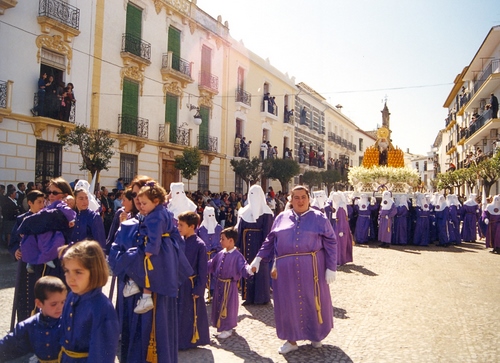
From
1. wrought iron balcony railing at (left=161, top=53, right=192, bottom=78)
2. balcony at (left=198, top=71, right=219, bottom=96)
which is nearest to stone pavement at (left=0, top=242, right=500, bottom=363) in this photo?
wrought iron balcony railing at (left=161, top=53, right=192, bottom=78)

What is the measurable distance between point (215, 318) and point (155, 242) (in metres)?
2.32

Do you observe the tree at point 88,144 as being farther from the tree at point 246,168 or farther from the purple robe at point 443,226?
the purple robe at point 443,226

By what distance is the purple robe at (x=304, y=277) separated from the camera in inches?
183

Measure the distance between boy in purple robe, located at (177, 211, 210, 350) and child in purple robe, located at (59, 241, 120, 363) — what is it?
1968mm

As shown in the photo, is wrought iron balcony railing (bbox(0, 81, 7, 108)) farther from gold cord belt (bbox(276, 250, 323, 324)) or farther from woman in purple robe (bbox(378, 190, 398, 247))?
woman in purple robe (bbox(378, 190, 398, 247))

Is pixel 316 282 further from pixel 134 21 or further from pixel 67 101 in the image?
pixel 134 21

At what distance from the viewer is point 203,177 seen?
21.5 metres

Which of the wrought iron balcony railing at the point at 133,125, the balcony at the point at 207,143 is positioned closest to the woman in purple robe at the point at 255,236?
the wrought iron balcony railing at the point at 133,125

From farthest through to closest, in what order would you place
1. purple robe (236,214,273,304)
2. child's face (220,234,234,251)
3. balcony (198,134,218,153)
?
balcony (198,134,218,153) → purple robe (236,214,273,304) → child's face (220,234,234,251)

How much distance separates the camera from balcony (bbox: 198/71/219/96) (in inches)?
836

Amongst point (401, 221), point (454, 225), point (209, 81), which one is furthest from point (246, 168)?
point (454, 225)

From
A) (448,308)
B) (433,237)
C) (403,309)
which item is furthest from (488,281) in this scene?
(433,237)

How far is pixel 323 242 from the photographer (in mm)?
4809

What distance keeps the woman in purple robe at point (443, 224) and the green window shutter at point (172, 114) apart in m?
11.1
